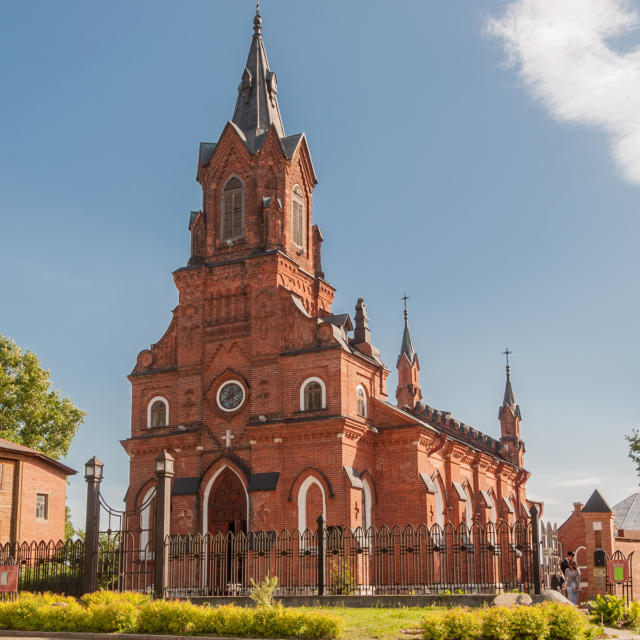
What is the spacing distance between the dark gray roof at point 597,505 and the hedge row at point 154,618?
13672 mm

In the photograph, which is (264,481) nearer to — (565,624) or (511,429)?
(565,624)

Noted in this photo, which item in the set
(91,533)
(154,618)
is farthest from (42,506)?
(154,618)

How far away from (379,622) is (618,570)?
29.6 ft

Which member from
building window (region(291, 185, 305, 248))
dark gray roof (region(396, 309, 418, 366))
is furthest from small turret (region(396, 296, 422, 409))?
building window (region(291, 185, 305, 248))

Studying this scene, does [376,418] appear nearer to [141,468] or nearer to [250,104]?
[141,468]

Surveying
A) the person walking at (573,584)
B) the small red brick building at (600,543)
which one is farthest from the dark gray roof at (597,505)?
the person walking at (573,584)

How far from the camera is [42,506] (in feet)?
125

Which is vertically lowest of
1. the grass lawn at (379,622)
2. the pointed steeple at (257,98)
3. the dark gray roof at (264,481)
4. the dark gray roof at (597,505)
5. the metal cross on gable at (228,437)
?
the grass lawn at (379,622)

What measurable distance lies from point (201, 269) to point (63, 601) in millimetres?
17545

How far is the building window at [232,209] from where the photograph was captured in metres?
35.3

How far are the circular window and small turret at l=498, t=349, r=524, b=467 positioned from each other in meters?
24.3

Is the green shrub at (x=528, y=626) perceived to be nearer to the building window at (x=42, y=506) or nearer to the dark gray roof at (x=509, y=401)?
the building window at (x=42, y=506)

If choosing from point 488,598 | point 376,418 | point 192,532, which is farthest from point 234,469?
point 488,598

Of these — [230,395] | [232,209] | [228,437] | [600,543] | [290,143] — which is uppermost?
[290,143]
